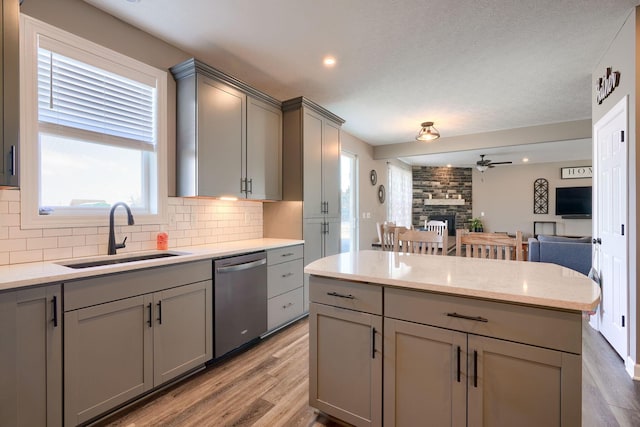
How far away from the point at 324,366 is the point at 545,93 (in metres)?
4.08

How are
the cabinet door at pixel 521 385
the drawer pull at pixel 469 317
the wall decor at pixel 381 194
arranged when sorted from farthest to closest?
the wall decor at pixel 381 194 < the drawer pull at pixel 469 317 < the cabinet door at pixel 521 385

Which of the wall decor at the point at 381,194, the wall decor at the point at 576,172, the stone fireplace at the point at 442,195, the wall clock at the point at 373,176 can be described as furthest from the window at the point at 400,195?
the wall decor at the point at 576,172

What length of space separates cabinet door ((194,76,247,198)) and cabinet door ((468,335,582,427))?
2.27m

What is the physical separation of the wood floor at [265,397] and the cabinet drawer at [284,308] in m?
0.35

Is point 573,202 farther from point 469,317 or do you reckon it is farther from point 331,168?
point 469,317

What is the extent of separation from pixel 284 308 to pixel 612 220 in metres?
3.17

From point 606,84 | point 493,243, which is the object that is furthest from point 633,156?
point 493,243

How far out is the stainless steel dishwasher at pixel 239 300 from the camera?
243 cm

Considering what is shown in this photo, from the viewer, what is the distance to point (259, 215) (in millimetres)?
3734

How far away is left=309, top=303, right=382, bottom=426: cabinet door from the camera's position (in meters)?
1.55

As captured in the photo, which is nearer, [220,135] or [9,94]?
[9,94]

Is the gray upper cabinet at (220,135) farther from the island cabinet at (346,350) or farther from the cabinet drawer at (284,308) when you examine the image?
the island cabinet at (346,350)

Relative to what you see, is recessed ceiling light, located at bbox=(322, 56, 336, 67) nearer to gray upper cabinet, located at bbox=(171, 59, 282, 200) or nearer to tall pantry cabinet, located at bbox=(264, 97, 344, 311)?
tall pantry cabinet, located at bbox=(264, 97, 344, 311)

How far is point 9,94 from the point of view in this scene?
153 centimetres
